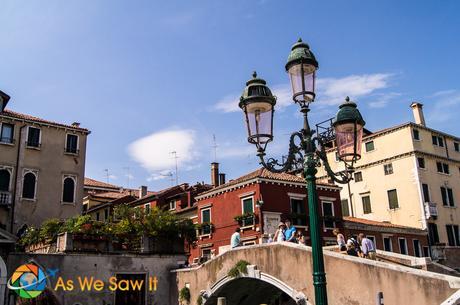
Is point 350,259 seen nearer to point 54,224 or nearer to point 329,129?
point 329,129

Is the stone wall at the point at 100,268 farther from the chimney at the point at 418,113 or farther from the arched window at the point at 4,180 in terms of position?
the chimney at the point at 418,113

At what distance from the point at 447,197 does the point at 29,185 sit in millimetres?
25454

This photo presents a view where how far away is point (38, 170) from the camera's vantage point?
24.3 meters

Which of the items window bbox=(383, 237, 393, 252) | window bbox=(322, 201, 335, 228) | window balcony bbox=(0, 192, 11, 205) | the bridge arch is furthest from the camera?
window bbox=(383, 237, 393, 252)

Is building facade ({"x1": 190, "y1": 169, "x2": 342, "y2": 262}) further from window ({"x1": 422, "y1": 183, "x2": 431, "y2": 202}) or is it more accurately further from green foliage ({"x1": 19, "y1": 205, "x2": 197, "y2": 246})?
window ({"x1": 422, "y1": 183, "x2": 431, "y2": 202})

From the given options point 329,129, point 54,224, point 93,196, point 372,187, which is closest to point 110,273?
point 54,224

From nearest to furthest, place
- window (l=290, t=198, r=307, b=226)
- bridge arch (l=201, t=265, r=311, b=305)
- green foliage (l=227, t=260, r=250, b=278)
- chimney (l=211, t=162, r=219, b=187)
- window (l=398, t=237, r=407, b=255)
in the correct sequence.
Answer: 1. bridge arch (l=201, t=265, r=311, b=305)
2. green foliage (l=227, t=260, r=250, b=278)
3. window (l=290, t=198, r=307, b=226)
4. window (l=398, t=237, r=407, b=255)
5. chimney (l=211, t=162, r=219, b=187)

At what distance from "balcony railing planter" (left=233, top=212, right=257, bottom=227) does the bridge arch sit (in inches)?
150

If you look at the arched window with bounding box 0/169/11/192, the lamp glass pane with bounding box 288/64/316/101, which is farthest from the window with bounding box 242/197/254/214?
the lamp glass pane with bounding box 288/64/316/101

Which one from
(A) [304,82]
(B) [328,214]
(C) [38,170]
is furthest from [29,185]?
(A) [304,82]

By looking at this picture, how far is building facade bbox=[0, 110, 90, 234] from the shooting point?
2311 cm

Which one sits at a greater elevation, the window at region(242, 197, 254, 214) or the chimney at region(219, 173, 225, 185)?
the chimney at region(219, 173, 225, 185)

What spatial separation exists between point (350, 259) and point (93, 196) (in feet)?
84.0

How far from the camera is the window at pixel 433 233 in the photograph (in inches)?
1133
